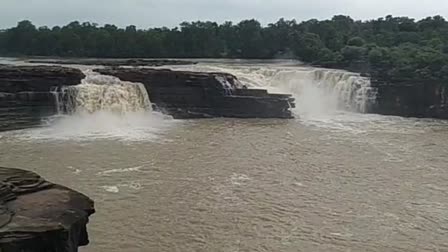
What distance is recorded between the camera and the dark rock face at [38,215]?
17.1ft

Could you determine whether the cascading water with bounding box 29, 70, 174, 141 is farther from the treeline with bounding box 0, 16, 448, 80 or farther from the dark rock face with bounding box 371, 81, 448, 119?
the treeline with bounding box 0, 16, 448, 80

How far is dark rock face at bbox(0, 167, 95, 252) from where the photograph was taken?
521 cm

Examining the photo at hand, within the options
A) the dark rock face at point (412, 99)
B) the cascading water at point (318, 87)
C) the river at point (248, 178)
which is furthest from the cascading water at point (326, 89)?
the river at point (248, 178)

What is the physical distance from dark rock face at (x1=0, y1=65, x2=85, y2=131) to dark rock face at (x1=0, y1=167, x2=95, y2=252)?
1314cm

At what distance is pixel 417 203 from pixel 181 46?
31.4m

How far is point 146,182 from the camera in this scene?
40.9 ft

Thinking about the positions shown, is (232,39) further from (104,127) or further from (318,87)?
(104,127)

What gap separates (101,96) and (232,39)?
2279 centimetres

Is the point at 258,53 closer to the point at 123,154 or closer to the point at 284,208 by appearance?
the point at 123,154

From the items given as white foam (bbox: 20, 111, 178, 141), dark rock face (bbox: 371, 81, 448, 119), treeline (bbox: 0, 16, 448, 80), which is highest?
treeline (bbox: 0, 16, 448, 80)

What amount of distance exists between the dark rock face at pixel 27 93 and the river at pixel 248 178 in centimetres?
56

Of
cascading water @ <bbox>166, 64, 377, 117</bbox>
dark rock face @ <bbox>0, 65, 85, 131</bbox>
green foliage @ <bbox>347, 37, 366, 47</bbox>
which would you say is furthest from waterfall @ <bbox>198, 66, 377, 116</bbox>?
dark rock face @ <bbox>0, 65, 85, 131</bbox>

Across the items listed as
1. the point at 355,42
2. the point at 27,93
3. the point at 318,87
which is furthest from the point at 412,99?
the point at 27,93

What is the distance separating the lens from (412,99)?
2448 centimetres
